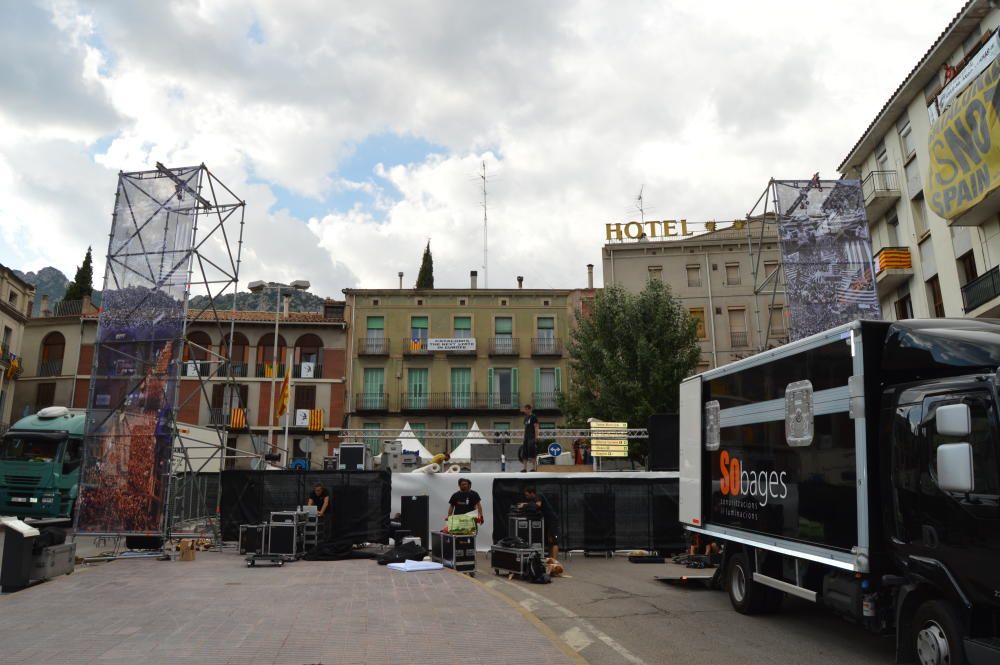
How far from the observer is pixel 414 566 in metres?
12.0

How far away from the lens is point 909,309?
86.0ft

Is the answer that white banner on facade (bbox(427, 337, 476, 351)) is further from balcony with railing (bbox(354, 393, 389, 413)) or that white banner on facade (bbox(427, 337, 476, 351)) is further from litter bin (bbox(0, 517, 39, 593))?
litter bin (bbox(0, 517, 39, 593))

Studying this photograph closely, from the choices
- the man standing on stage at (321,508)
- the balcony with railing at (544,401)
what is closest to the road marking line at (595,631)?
the man standing on stage at (321,508)

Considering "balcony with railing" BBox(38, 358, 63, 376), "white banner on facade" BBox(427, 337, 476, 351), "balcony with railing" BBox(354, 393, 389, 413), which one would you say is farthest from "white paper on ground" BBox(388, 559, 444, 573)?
"balcony with railing" BBox(38, 358, 63, 376)

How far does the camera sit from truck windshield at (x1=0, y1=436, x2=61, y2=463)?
18719 millimetres

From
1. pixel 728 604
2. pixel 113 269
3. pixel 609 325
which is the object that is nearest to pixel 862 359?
pixel 728 604

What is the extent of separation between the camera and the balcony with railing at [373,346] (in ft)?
137

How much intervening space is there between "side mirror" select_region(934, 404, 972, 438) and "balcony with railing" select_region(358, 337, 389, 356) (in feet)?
123

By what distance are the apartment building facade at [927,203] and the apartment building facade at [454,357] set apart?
1867cm

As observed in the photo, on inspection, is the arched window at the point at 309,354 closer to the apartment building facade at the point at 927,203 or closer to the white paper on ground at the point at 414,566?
the apartment building facade at the point at 927,203

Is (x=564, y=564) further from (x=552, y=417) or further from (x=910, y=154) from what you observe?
(x=552, y=417)

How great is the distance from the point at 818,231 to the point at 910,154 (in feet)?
33.4

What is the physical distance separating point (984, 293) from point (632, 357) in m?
13.6

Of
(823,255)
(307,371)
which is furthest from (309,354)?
(823,255)
